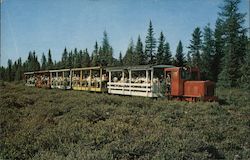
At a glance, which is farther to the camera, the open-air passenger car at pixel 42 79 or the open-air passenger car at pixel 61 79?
the open-air passenger car at pixel 42 79

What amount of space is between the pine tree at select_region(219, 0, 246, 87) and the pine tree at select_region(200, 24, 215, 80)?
6.74ft

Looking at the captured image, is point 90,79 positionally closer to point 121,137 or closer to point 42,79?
point 42,79

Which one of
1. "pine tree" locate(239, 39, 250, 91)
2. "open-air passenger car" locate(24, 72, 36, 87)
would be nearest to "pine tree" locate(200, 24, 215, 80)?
"pine tree" locate(239, 39, 250, 91)

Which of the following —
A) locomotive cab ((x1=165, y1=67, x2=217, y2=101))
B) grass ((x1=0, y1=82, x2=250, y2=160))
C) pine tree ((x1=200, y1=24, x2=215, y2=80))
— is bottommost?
grass ((x1=0, y1=82, x2=250, y2=160))

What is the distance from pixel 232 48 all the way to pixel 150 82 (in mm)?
15971

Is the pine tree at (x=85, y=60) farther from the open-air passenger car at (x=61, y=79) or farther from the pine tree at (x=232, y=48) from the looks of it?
the pine tree at (x=232, y=48)

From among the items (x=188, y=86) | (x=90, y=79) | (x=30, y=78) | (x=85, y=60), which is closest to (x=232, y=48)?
(x=90, y=79)

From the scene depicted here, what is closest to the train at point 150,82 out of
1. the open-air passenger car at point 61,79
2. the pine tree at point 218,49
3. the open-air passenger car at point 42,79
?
the open-air passenger car at point 61,79

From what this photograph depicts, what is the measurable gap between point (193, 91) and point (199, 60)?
19154 mm

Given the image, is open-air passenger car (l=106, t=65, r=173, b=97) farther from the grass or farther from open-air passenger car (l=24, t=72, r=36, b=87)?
open-air passenger car (l=24, t=72, r=36, b=87)

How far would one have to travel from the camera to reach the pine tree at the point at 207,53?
3176 centimetres

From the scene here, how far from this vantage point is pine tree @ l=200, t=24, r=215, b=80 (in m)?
31.8

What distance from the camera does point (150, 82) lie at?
18.1 meters

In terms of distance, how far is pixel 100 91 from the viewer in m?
23.6
